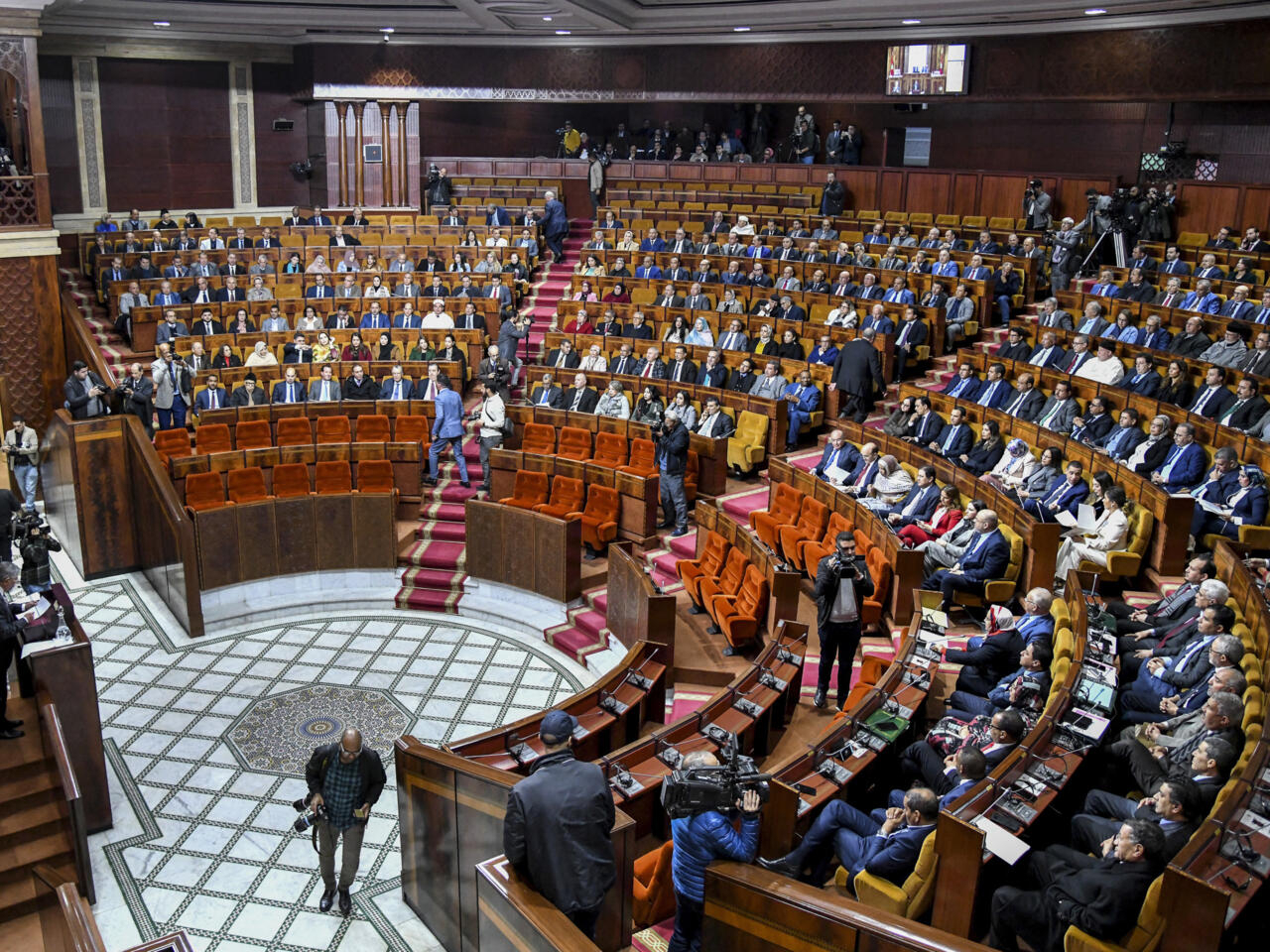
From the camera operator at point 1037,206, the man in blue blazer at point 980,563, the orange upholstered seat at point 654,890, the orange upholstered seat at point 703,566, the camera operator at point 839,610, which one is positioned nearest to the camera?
the orange upholstered seat at point 654,890

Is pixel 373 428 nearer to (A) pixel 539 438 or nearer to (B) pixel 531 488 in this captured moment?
(A) pixel 539 438

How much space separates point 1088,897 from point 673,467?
5984 mm

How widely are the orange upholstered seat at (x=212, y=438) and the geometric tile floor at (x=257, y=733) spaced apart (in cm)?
130

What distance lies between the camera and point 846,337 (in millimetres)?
11195

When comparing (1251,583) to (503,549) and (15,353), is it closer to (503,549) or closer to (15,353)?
(503,549)

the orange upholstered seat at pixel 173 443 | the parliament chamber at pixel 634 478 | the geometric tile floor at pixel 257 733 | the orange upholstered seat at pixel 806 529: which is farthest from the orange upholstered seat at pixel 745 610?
the orange upholstered seat at pixel 173 443

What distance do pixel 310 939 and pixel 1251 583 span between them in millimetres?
4840

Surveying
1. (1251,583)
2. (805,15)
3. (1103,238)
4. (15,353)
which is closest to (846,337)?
(1103,238)

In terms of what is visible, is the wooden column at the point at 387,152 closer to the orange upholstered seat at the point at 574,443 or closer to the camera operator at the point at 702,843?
the orange upholstered seat at the point at 574,443

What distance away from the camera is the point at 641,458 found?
10.0m

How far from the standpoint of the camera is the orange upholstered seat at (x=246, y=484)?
957 cm

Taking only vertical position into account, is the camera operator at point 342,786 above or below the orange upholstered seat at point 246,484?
below

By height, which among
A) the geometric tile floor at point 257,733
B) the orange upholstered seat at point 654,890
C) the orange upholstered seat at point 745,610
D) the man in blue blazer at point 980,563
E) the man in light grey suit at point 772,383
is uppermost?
the man in light grey suit at point 772,383

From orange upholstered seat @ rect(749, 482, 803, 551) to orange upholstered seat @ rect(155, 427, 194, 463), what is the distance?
496 centimetres
